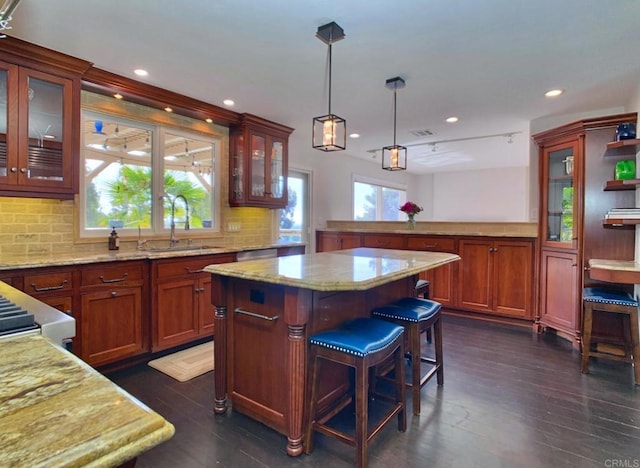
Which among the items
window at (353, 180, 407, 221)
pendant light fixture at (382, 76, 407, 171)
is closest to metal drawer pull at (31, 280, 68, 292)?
pendant light fixture at (382, 76, 407, 171)

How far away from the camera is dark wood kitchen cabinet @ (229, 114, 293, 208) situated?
4383 mm

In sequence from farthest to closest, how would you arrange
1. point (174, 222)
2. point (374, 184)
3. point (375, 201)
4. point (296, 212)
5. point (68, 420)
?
1. point (375, 201)
2. point (374, 184)
3. point (296, 212)
4. point (174, 222)
5. point (68, 420)

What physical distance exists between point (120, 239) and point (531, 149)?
5.00m

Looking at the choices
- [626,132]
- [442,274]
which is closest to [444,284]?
[442,274]

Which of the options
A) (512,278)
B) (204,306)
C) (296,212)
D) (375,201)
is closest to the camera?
(204,306)

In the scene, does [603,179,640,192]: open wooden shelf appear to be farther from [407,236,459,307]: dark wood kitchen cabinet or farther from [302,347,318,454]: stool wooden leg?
[302,347,318,454]: stool wooden leg

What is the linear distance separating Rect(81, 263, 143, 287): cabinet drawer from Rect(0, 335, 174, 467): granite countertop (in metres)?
2.25

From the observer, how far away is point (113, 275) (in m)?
2.85

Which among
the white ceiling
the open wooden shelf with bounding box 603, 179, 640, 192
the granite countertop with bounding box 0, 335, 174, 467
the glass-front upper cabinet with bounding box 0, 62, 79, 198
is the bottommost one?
the granite countertop with bounding box 0, 335, 174, 467

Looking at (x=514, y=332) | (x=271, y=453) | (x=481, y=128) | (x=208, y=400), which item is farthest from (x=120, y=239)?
(x=481, y=128)

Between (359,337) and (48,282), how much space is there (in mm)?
2233

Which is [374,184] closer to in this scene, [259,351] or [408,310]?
[408,310]

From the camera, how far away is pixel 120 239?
3.46 m

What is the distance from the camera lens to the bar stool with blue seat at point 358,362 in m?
1.72
